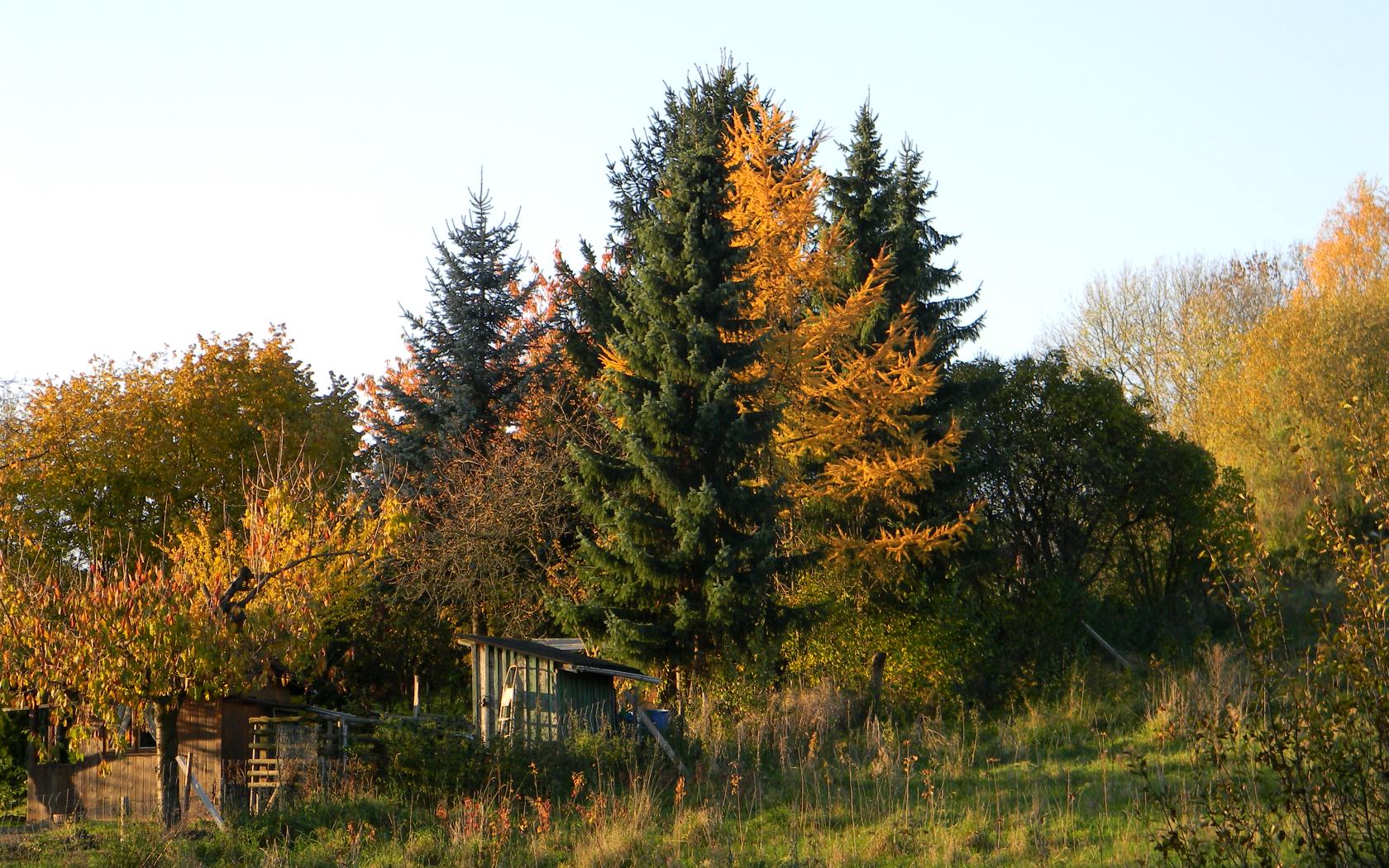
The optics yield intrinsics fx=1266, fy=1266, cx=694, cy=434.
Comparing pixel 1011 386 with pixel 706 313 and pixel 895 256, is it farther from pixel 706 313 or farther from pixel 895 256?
pixel 706 313

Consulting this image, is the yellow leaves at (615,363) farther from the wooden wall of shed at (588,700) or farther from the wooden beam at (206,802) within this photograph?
the wooden beam at (206,802)

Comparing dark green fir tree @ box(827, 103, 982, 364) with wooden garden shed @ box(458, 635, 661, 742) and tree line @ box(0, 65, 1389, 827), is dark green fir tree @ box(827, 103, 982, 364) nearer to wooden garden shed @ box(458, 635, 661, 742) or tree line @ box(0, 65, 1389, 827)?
tree line @ box(0, 65, 1389, 827)

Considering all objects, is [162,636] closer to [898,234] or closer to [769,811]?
[769,811]

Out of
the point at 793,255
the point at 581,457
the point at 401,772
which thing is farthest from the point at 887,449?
the point at 401,772

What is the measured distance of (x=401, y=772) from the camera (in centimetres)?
1734

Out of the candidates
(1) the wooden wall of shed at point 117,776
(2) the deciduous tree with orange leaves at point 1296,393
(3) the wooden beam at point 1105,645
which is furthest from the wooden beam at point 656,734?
(2) the deciduous tree with orange leaves at point 1296,393

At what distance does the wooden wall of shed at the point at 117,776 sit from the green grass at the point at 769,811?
167 inches

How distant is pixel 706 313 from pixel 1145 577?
494 inches

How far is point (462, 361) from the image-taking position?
31.9m

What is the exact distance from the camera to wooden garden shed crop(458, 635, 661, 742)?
20.5 meters

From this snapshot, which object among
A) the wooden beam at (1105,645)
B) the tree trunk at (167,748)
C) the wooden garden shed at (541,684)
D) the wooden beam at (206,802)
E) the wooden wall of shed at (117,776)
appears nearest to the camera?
the wooden beam at (206,802)

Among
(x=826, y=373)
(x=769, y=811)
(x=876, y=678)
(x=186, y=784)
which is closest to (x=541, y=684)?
(x=186, y=784)

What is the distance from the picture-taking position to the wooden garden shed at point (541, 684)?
20.5 m

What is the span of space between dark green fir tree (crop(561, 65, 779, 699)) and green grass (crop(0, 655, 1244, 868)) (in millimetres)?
2009
